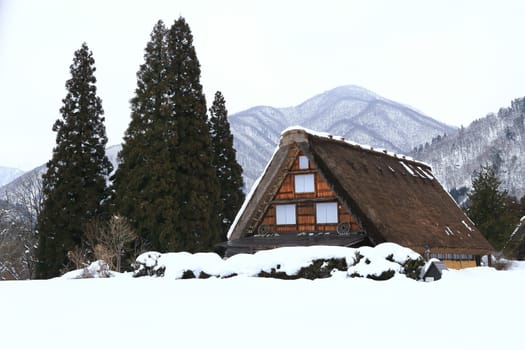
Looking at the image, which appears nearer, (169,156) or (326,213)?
(326,213)

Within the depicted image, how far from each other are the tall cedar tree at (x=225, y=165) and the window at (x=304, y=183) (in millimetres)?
9291

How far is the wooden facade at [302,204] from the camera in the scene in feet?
81.7

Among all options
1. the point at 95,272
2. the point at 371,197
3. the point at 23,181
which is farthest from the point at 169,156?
the point at 23,181

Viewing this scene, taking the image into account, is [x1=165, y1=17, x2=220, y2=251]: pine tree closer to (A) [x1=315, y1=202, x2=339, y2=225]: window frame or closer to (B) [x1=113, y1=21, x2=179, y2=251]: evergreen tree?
(B) [x1=113, y1=21, x2=179, y2=251]: evergreen tree

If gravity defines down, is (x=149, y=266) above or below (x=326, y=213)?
below

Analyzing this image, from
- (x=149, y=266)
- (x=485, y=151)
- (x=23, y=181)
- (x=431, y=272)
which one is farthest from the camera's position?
(x=485, y=151)

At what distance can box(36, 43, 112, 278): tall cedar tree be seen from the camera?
29.1m

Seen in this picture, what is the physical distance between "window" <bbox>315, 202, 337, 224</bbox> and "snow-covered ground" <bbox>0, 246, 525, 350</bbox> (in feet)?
39.7

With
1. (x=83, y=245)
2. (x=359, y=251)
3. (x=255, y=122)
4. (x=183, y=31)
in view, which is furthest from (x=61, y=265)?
(x=255, y=122)

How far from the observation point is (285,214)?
26.1 meters

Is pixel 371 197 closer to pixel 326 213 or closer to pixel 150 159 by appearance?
pixel 326 213

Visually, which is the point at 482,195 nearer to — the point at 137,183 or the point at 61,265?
the point at 137,183

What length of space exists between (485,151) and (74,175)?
127m

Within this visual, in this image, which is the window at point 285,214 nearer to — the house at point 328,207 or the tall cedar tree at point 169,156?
the house at point 328,207
